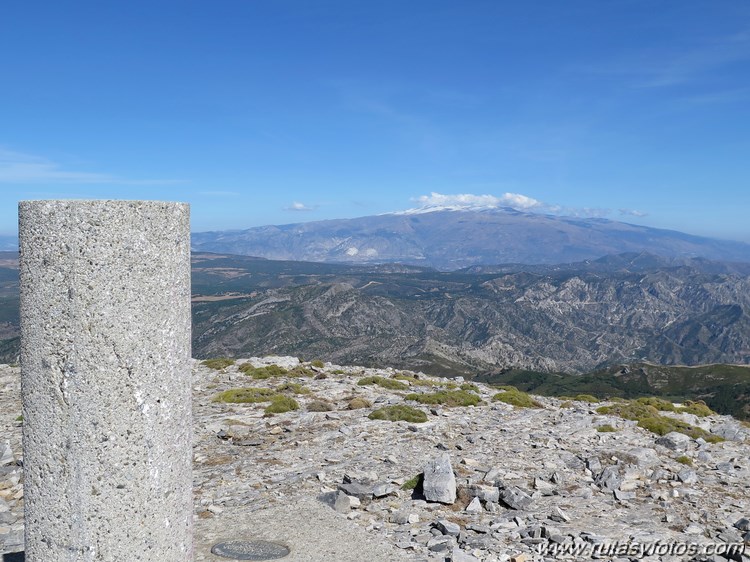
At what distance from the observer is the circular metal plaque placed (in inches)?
378

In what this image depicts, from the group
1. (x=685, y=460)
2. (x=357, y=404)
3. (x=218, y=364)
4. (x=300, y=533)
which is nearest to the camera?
(x=300, y=533)

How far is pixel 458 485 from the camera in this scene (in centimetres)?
1377

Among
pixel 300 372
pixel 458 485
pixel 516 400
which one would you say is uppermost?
pixel 458 485

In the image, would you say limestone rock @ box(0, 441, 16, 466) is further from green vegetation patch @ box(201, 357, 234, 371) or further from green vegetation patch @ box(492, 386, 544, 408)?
green vegetation patch @ box(492, 386, 544, 408)

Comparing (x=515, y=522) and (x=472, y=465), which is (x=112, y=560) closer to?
(x=515, y=522)

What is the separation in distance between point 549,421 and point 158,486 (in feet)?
61.6

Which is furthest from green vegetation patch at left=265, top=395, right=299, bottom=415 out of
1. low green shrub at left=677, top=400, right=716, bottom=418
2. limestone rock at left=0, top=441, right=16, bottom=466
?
low green shrub at left=677, top=400, right=716, bottom=418

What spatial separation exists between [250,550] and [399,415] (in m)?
12.0

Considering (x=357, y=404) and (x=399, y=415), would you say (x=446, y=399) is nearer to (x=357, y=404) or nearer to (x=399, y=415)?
(x=357, y=404)

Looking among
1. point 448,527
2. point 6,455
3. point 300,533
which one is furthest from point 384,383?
point 300,533

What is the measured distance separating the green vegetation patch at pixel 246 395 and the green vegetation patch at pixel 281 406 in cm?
163

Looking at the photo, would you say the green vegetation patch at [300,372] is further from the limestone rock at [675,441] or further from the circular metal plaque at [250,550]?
the circular metal plaque at [250,550]

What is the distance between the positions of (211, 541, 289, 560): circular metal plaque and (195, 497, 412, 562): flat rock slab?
4.7 inches

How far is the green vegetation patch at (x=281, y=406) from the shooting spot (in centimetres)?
2286
